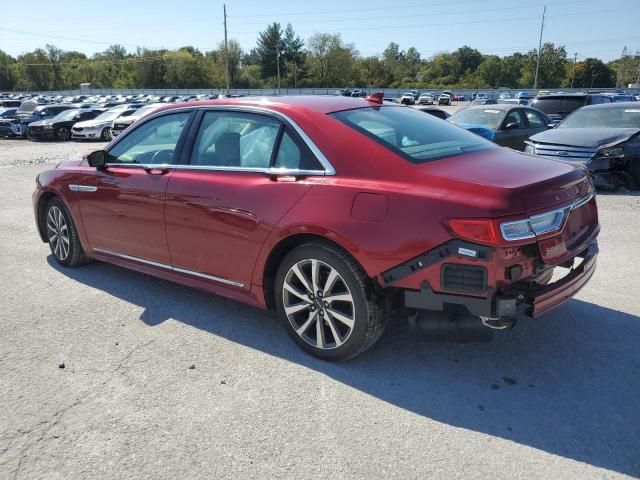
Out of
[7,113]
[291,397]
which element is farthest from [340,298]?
[7,113]

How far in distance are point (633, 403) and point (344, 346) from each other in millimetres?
1657

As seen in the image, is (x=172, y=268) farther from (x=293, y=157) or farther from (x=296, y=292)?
(x=293, y=157)

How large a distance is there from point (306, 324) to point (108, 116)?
2336 centimetres

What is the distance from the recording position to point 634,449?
2506mm

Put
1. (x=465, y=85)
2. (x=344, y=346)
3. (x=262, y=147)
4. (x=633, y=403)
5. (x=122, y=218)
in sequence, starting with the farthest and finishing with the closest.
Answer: (x=465, y=85)
(x=122, y=218)
(x=262, y=147)
(x=344, y=346)
(x=633, y=403)

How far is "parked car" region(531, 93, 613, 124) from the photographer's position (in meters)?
14.4

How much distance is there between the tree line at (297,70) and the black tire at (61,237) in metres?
100

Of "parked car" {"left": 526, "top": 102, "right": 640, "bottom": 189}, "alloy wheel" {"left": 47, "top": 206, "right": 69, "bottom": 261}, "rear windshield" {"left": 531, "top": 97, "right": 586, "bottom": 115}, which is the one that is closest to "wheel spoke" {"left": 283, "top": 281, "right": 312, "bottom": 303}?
"alloy wheel" {"left": 47, "top": 206, "right": 69, "bottom": 261}

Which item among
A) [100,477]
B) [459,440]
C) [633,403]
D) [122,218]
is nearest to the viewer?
[100,477]

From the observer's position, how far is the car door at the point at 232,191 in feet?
11.2

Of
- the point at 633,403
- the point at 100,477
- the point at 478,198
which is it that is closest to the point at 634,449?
the point at 633,403

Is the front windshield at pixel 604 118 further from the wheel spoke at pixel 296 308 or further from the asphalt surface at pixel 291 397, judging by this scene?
the wheel spoke at pixel 296 308

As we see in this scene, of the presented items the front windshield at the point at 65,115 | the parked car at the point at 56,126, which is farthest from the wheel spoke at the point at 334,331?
the front windshield at the point at 65,115

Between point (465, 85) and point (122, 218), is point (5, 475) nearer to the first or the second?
point (122, 218)
